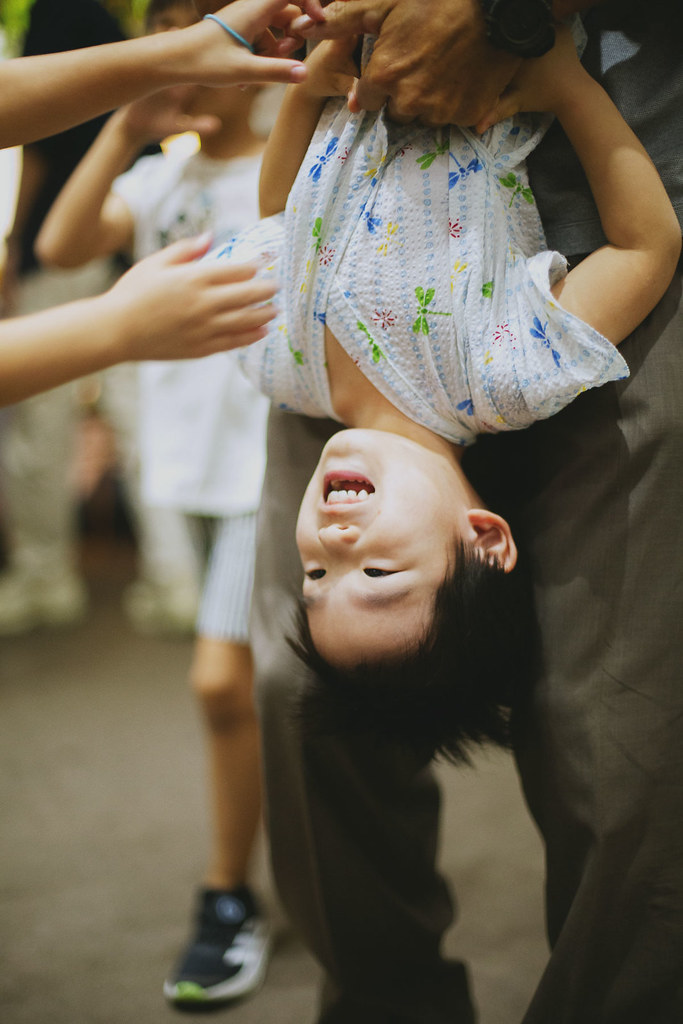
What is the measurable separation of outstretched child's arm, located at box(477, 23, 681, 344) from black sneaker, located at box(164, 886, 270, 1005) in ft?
3.48

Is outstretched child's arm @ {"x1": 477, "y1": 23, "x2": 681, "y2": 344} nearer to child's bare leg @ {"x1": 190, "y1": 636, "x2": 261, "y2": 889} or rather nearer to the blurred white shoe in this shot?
child's bare leg @ {"x1": 190, "y1": 636, "x2": 261, "y2": 889}

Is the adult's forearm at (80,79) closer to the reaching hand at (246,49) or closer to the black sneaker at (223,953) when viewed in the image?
the reaching hand at (246,49)

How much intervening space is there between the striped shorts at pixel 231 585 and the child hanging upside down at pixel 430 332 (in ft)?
1.42

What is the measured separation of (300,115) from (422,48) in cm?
15

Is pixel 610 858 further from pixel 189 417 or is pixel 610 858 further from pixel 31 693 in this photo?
pixel 31 693

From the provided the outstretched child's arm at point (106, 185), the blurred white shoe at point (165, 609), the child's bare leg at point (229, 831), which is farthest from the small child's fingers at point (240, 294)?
the blurred white shoe at point (165, 609)

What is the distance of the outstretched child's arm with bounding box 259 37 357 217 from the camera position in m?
0.84

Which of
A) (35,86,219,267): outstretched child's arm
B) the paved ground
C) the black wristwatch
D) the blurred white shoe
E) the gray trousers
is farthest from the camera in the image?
the blurred white shoe

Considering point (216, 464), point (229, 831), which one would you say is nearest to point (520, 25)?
point (216, 464)

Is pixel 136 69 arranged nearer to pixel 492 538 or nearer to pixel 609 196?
pixel 609 196

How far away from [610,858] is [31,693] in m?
1.69

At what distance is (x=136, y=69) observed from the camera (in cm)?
84

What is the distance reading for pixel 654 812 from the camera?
0.89 metres

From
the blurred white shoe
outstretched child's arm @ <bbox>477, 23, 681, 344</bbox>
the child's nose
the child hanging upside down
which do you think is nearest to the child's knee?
the child hanging upside down
